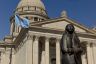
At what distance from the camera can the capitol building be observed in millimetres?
41281

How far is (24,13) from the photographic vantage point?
2552 inches

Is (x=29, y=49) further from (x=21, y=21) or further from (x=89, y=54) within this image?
(x=89, y=54)

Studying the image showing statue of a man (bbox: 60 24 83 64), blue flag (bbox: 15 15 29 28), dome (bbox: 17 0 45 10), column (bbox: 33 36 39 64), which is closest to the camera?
statue of a man (bbox: 60 24 83 64)

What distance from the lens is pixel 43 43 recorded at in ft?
143

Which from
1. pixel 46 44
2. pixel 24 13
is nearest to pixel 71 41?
pixel 46 44

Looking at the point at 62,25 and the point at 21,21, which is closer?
the point at 21,21

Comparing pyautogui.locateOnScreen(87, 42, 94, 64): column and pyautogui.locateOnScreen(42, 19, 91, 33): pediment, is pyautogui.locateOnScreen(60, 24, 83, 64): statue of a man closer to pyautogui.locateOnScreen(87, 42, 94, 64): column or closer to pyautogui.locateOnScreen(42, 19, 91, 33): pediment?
pyautogui.locateOnScreen(42, 19, 91, 33): pediment

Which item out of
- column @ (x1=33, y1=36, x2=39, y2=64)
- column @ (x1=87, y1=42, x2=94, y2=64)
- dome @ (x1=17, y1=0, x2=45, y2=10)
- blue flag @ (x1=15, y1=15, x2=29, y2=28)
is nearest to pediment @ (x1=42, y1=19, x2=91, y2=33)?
column @ (x1=87, y1=42, x2=94, y2=64)

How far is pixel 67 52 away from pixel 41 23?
34.5 m

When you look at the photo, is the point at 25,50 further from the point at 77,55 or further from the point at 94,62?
the point at 77,55

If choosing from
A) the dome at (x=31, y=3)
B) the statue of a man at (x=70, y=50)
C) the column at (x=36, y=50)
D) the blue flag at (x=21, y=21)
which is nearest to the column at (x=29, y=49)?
the column at (x=36, y=50)

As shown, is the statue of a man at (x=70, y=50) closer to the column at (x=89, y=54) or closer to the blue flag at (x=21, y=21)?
the blue flag at (x=21, y=21)

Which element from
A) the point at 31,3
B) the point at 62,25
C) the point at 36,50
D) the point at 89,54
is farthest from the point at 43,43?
the point at 31,3

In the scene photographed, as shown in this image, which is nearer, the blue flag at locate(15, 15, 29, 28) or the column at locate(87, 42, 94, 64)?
the blue flag at locate(15, 15, 29, 28)
